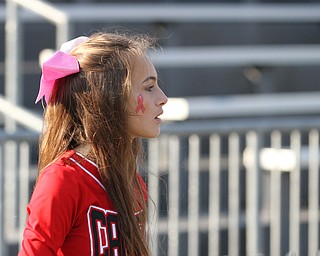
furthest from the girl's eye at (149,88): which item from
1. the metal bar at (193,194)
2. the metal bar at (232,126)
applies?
the metal bar at (193,194)

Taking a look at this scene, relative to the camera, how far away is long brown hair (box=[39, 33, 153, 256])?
2.30 m

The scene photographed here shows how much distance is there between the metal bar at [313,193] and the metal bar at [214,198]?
0.46 meters

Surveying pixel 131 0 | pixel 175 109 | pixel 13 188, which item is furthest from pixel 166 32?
pixel 13 188

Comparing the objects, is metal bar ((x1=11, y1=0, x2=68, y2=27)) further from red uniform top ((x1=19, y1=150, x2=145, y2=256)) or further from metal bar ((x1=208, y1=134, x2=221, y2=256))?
red uniform top ((x1=19, y1=150, x2=145, y2=256))

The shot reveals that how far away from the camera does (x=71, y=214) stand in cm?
218

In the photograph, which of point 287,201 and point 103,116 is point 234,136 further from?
point 103,116

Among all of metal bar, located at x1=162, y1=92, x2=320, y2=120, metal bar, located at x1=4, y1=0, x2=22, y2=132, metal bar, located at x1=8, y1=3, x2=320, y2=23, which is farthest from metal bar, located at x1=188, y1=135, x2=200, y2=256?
metal bar, located at x1=8, y1=3, x2=320, y2=23

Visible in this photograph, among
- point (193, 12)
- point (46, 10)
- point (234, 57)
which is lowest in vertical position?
point (234, 57)

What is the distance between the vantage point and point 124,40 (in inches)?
95.0

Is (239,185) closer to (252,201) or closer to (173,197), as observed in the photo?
(252,201)

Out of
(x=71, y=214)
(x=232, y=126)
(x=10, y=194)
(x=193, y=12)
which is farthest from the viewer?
(x=193, y=12)

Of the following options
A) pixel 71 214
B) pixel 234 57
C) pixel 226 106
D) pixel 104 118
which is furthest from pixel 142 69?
pixel 234 57

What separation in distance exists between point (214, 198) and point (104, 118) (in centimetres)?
241

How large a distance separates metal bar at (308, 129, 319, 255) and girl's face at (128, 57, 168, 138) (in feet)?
7.90
